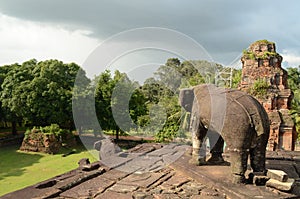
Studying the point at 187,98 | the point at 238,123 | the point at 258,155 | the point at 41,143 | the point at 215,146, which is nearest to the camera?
the point at 238,123

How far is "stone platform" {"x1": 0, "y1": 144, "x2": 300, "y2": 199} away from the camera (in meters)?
3.87

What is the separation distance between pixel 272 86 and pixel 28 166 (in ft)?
36.5

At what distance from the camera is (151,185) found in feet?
14.4

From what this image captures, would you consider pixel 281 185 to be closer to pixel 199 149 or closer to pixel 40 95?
pixel 199 149

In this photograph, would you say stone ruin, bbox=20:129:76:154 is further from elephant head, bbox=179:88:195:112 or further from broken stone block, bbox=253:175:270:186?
broken stone block, bbox=253:175:270:186

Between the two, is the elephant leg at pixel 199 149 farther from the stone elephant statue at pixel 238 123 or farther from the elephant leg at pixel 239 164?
the elephant leg at pixel 239 164

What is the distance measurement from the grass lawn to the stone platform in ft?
19.7

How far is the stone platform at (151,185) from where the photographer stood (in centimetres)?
387

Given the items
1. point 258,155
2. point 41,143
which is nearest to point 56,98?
point 41,143

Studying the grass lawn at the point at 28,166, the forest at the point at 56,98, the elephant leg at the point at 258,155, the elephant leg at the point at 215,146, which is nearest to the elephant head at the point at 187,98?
the elephant leg at the point at 215,146

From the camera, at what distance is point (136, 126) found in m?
10.7

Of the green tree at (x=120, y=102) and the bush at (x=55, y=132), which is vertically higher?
the green tree at (x=120, y=102)

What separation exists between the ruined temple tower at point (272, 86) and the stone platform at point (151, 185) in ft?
12.7

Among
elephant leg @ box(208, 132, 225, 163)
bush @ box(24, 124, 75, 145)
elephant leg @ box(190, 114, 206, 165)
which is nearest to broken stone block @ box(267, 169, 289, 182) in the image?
elephant leg @ box(208, 132, 225, 163)
